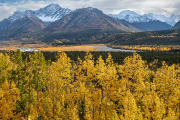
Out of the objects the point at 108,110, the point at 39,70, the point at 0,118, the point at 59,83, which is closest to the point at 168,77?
the point at 108,110

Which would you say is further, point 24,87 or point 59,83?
point 59,83

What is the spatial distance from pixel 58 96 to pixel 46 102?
234 cm

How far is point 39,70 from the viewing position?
Result: 2780 cm

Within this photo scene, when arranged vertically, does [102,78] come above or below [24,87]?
above

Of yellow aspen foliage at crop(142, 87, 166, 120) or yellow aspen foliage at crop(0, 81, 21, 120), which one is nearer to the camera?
yellow aspen foliage at crop(142, 87, 166, 120)

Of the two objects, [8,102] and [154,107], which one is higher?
[154,107]

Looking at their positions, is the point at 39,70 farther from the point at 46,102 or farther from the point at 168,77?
the point at 168,77

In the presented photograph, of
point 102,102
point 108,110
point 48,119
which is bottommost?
point 48,119

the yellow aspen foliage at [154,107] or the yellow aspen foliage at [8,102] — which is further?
the yellow aspen foliage at [8,102]

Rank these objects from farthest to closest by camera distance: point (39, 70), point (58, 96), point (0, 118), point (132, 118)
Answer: point (39, 70) < point (58, 96) < point (0, 118) < point (132, 118)

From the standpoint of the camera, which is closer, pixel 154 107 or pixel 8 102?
pixel 154 107

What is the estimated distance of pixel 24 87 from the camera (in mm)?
A: 24578

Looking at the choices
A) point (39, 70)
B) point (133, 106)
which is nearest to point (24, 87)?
point (39, 70)

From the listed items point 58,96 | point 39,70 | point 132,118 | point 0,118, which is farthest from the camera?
point 39,70
